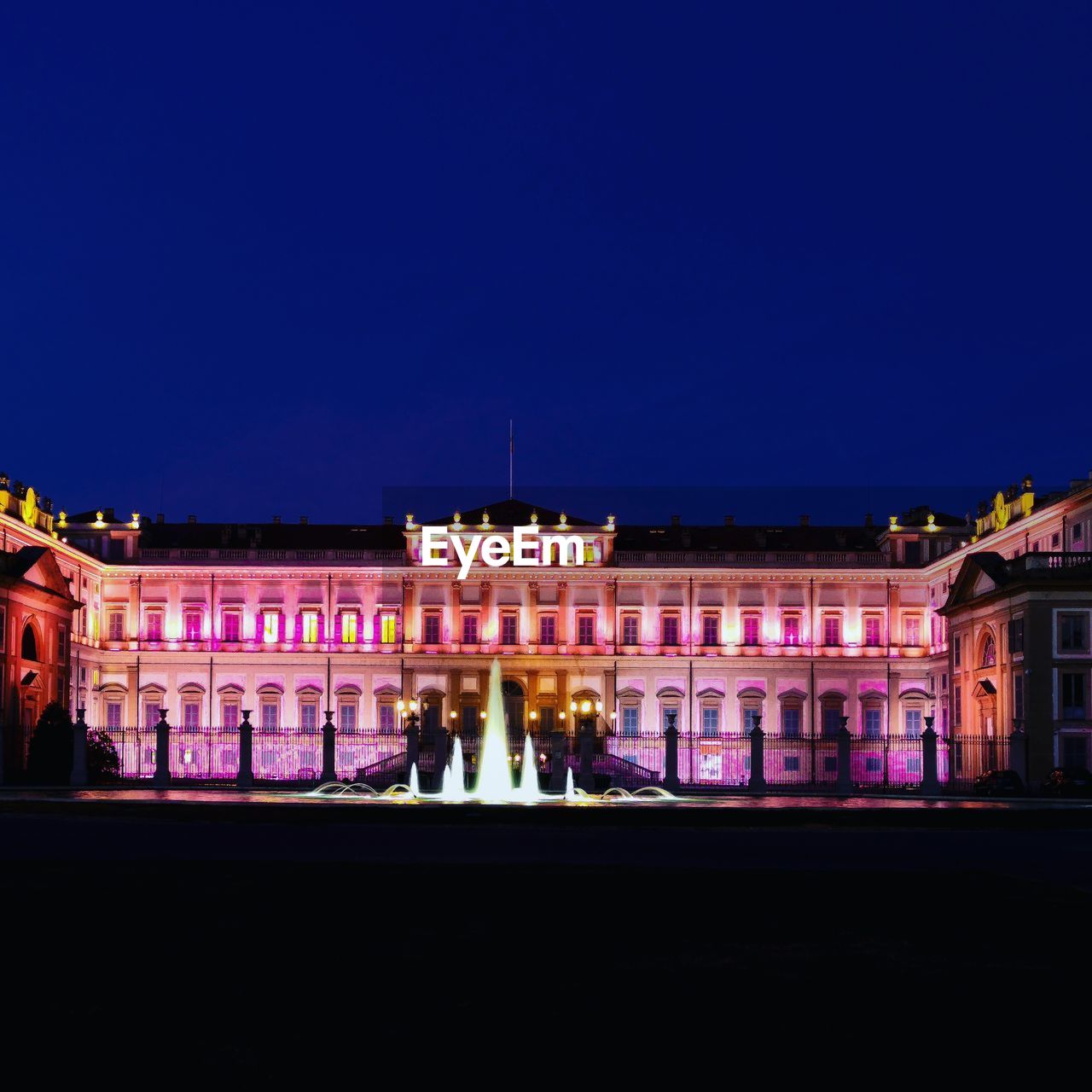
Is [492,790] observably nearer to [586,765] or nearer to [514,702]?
[586,765]

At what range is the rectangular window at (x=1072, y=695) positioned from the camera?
1871 inches

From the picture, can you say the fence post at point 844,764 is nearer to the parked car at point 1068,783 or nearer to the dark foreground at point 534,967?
the parked car at point 1068,783

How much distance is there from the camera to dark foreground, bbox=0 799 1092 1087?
691 centimetres

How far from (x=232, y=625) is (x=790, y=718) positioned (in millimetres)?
26331

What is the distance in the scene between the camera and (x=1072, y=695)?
156 feet

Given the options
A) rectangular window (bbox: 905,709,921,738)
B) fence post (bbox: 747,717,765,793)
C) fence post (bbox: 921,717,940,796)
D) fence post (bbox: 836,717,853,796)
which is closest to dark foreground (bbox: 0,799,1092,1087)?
fence post (bbox: 747,717,765,793)

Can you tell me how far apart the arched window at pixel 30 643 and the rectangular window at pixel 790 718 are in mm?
33032

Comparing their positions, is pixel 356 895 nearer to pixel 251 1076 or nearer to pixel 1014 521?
pixel 251 1076

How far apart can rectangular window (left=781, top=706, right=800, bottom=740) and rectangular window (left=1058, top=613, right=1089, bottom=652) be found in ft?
70.5

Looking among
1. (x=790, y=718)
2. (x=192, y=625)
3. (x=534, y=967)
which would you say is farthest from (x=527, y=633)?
(x=534, y=967)

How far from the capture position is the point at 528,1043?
23.4ft

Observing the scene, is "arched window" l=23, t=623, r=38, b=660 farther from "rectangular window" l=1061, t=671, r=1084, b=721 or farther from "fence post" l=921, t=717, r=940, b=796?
"rectangular window" l=1061, t=671, r=1084, b=721

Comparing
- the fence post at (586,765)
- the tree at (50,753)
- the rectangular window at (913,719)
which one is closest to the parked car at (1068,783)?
the fence post at (586,765)

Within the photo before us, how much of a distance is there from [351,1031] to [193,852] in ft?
36.4
